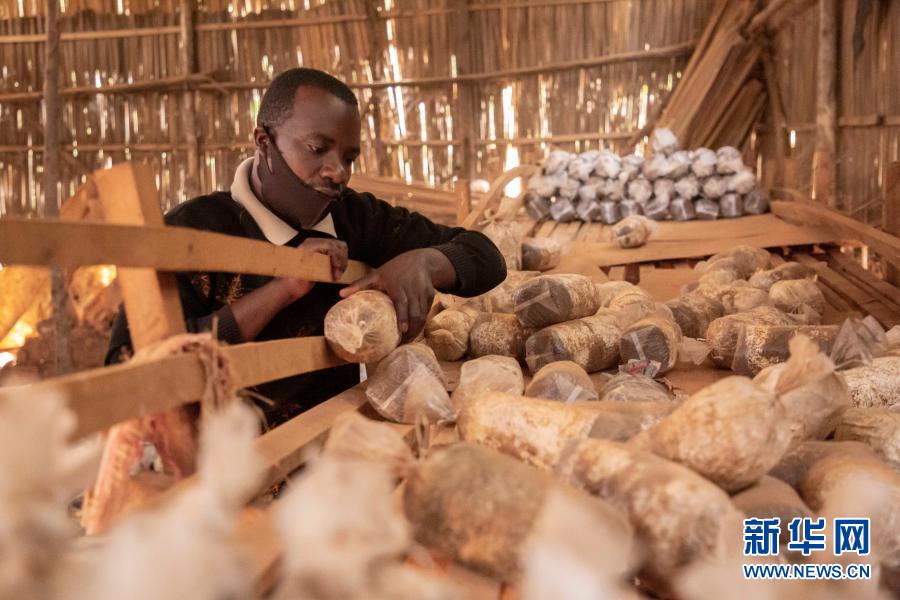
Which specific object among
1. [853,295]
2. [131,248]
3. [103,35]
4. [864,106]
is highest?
[103,35]

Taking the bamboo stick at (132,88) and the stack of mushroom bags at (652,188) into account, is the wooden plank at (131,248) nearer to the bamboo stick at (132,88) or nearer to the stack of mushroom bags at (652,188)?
the stack of mushroom bags at (652,188)

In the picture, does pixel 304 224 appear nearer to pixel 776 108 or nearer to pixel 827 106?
pixel 827 106

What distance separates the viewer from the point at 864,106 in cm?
662

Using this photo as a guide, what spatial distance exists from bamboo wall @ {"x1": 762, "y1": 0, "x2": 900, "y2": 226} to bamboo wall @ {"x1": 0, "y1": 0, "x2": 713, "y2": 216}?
2740 mm

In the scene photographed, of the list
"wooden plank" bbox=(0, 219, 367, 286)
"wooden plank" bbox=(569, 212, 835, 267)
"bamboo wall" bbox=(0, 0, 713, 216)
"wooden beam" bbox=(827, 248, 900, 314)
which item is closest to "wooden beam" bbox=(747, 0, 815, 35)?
"bamboo wall" bbox=(0, 0, 713, 216)

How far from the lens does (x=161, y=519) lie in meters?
0.79

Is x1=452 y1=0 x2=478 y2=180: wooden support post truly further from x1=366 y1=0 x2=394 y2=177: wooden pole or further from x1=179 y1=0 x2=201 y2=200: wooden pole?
x1=179 y1=0 x2=201 y2=200: wooden pole

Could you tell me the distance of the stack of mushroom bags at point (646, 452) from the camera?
1.14 meters

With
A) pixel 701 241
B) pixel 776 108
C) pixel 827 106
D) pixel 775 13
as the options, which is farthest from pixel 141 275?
pixel 776 108

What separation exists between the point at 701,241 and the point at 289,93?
3.97m

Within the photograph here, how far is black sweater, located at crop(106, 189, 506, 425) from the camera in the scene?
7.59ft

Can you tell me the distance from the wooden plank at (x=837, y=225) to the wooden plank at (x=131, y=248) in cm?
317

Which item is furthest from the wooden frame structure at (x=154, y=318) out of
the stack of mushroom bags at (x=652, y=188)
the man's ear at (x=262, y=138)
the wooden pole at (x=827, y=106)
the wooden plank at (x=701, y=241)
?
the wooden pole at (x=827, y=106)

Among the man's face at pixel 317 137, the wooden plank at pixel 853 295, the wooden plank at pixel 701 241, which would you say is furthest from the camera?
the wooden plank at pixel 701 241
